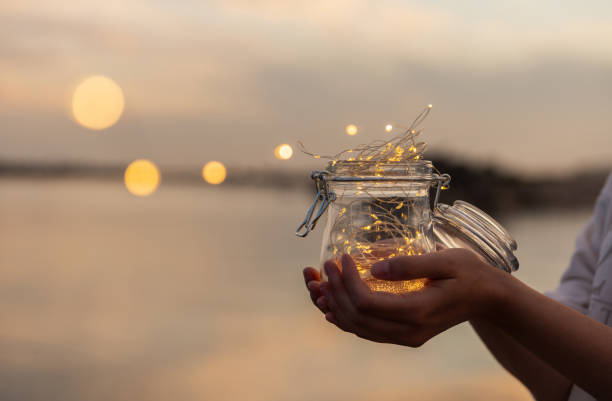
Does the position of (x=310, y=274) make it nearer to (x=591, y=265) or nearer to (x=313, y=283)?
(x=313, y=283)

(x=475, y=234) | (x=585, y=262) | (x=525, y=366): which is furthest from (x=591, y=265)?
(x=475, y=234)

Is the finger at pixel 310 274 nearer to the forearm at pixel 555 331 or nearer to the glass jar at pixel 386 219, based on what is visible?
the glass jar at pixel 386 219

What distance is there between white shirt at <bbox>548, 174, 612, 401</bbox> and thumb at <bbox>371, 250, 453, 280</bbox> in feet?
2.31

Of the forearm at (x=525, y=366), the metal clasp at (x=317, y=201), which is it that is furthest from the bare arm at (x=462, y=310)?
the forearm at (x=525, y=366)

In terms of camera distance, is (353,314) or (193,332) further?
(193,332)

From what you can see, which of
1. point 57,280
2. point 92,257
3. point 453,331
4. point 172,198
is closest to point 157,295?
point 57,280

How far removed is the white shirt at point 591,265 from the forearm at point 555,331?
0.44 metres

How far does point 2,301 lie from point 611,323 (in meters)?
7.89

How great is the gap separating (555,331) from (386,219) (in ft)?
1.08

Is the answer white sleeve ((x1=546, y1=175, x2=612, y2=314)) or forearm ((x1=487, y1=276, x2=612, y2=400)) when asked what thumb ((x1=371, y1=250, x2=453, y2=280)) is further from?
white sleeve ((x1=546, y1=175, x2=612, y2=314))

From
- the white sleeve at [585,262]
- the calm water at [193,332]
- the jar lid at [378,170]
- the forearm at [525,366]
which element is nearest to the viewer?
the jar lid at [378,170]

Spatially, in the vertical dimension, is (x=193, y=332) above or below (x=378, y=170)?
below

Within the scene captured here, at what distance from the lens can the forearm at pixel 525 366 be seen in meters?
1.25

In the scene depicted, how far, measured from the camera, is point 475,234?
0.98 meters
